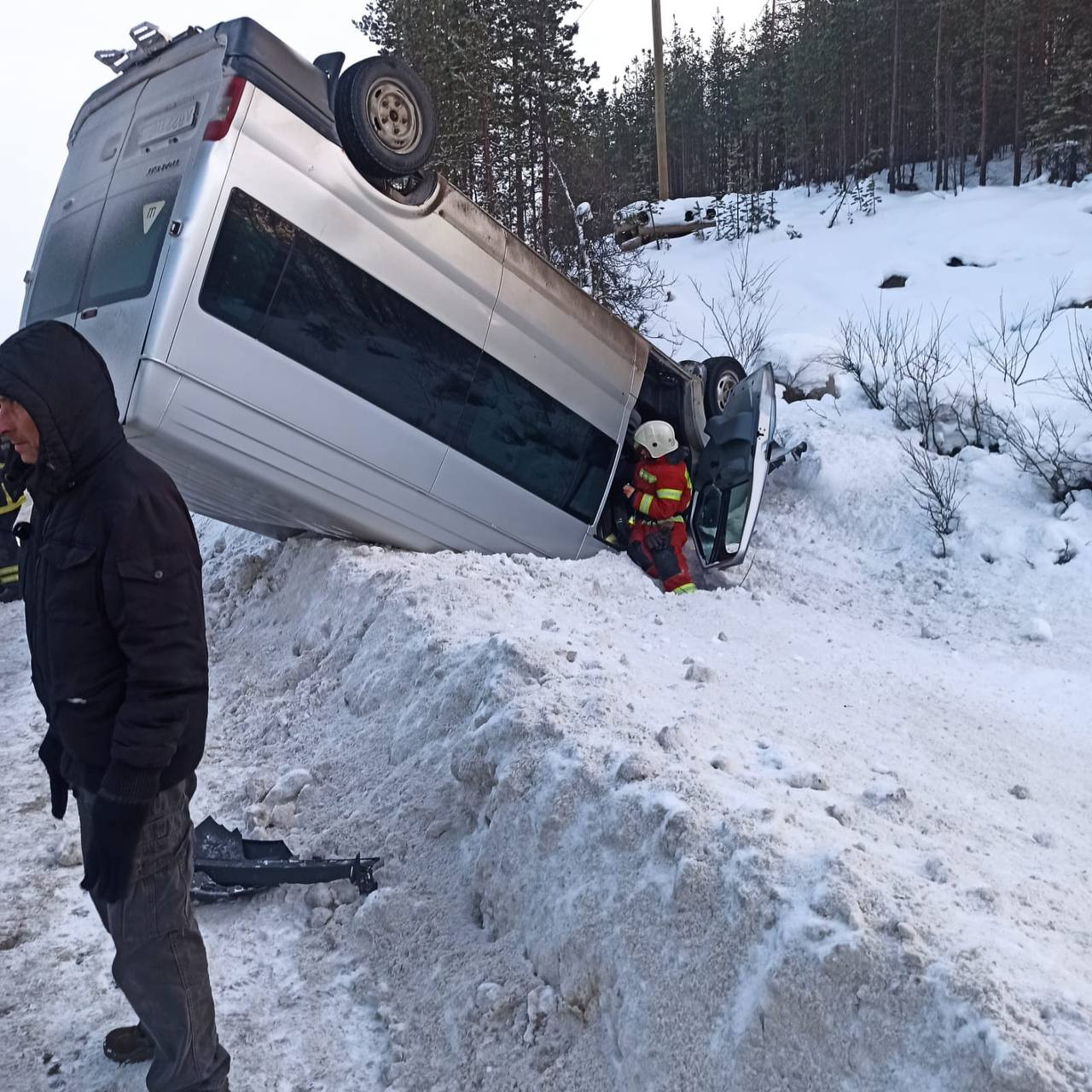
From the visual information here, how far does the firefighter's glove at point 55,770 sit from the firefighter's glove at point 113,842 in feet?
0.91

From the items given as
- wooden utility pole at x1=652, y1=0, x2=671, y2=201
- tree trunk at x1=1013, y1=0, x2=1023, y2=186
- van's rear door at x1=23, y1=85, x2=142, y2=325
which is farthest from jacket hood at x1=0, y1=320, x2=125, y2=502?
tree trunk at x1=1013, y1=0, x2=1023, y2=186

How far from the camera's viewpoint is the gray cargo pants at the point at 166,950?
2.18 metres

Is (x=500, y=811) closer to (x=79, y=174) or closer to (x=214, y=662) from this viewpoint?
(x=214, y=662)

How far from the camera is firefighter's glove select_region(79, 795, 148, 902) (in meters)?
2.04

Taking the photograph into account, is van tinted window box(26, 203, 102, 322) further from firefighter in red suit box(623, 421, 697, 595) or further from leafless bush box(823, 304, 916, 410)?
leafless bush box(823, 304, 916, 410)

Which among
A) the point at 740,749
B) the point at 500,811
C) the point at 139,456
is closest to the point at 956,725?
the point at 740,749

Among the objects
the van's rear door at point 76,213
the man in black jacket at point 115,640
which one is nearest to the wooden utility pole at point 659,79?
the van's rear door at point 76,213

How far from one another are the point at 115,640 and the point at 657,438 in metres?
5.06

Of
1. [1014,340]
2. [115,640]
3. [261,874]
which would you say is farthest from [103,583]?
[1014,340]

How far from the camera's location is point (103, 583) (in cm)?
→ 203

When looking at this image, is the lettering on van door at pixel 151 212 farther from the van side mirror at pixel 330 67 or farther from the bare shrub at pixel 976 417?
the bare shrub at pixel 976 417

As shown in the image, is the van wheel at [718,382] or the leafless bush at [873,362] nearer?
the van wheel at [718,382]

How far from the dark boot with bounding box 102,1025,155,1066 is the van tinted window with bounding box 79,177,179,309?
125 inches

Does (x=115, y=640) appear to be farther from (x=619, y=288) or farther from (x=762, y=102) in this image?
(x=762, y=102)
